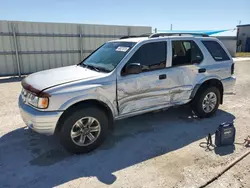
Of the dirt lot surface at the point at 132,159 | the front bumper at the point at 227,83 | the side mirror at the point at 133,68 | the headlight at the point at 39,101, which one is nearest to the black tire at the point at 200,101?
the dirt lot surface at the point at 132,159

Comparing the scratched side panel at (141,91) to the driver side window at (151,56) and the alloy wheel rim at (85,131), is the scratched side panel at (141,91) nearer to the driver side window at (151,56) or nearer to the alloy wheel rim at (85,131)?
the driver side window at (151,56)

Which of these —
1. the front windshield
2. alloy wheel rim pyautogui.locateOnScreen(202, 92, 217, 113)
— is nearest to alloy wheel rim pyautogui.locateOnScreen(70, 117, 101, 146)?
the front windshield

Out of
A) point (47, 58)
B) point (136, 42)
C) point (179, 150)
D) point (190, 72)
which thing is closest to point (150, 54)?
point (136, 42)

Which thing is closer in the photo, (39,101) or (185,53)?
(39,101)

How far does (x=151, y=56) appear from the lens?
4117mm

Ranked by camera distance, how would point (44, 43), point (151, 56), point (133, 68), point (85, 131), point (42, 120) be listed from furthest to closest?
point (44, 43), point (151, 56), point (133, 68), point (85, 131), point (42, 120)

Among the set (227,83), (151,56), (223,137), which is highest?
(151,56)

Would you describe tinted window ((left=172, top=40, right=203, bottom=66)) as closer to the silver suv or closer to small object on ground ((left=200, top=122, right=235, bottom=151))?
the silver suv

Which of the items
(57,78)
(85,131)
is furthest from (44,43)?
(85,131)

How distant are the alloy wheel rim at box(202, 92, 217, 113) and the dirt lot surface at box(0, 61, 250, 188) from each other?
25 cm

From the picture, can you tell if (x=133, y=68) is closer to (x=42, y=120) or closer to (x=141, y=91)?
(x=141, y=91)

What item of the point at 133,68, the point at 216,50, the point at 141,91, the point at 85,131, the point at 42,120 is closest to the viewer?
the point at 42,120

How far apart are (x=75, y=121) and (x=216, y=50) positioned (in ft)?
11.7

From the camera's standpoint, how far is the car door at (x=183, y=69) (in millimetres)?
4363
